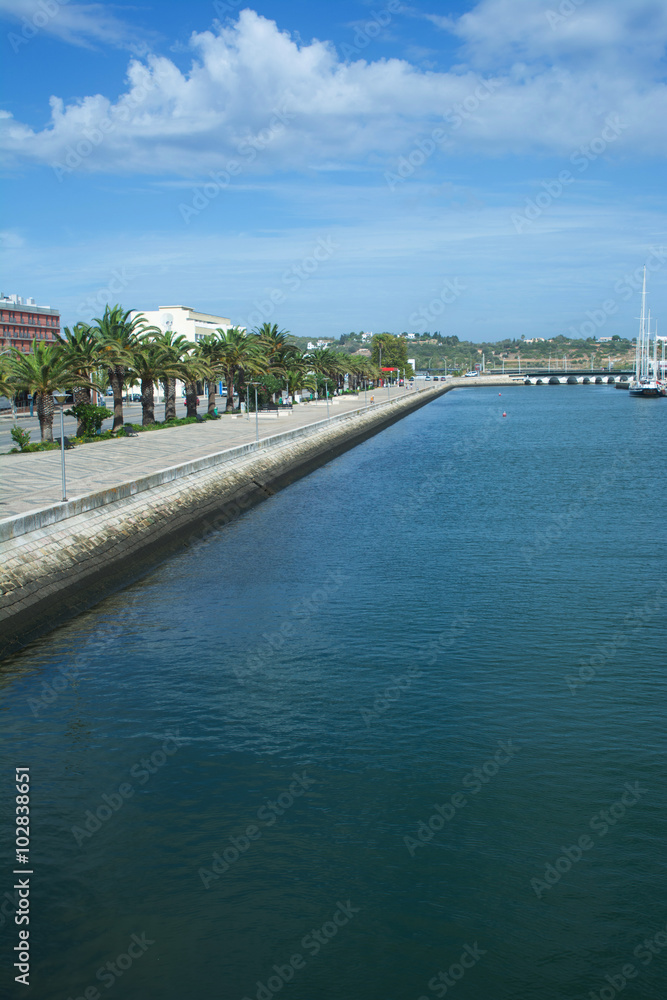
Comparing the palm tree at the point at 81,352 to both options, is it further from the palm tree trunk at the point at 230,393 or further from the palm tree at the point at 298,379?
the palm tree at the point at 298,379

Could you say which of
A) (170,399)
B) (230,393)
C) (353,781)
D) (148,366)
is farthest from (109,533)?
(230,393)

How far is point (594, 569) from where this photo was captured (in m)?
20.8

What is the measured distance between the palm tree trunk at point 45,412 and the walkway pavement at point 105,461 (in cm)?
163

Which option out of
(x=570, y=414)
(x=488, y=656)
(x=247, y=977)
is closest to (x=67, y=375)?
(x=488, y=656)

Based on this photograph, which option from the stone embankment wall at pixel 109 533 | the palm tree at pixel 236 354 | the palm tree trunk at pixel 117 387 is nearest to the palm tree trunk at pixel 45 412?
the palm tree trunk at pixel 117 387

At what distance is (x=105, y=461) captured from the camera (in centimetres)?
3350

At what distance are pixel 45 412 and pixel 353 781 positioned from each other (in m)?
31.5

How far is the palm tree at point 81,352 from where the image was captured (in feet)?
131

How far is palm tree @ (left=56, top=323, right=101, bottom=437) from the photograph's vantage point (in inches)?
1576

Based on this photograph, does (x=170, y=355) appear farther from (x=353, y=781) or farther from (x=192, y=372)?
(x=353, y=781)

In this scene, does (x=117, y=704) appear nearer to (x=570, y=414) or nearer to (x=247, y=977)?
(x=247, y=977)

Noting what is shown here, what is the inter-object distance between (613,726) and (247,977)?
258 inches

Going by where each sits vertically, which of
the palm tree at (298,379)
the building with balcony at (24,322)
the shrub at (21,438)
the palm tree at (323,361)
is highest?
the building with balcony at (24,322)

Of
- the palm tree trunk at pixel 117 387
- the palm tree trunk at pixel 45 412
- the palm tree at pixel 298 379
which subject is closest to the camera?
the palm tree trunk at pixel 45 412
